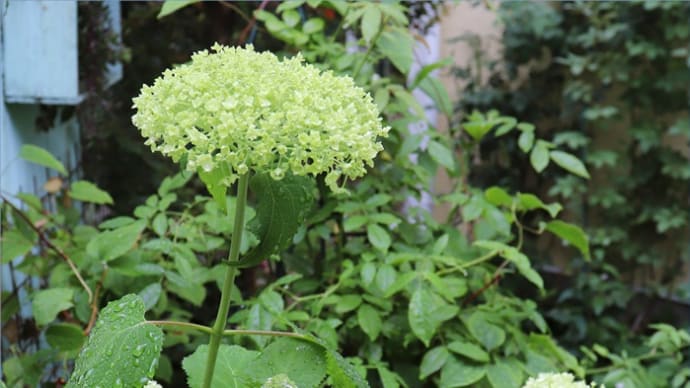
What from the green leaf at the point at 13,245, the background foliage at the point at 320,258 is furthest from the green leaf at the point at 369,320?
the green leaf at the point at 13,245

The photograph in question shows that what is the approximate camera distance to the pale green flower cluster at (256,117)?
0.62 m

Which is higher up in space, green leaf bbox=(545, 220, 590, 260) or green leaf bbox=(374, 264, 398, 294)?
green leaf bbox=(545, 220, 590, 260)

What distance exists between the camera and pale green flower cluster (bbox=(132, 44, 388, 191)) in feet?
2.04

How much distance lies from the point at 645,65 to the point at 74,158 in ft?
8.45

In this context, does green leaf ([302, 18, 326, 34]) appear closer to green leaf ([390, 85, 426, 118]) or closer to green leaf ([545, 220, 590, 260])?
green leaf ([390, 85, 426, 118])

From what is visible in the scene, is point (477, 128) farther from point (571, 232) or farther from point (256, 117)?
point (256, 117)

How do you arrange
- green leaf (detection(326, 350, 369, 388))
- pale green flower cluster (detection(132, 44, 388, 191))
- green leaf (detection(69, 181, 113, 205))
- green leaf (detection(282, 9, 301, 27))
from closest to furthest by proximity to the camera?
1. pale green flower cluster (detection(132, 44, 388, 191))
2. green leaf (detection(326, 350, 369, 388))
3. green leaf (detection(69, 181, 113, 205))
4. green leaf (detection(282, 9, 301, 27))

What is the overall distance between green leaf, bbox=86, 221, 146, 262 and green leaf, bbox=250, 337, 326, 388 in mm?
492

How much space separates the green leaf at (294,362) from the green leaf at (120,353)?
0.12 m

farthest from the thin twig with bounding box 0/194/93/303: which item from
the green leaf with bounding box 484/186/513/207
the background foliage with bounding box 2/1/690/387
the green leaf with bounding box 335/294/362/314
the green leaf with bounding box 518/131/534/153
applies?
the green leaf with bounding box 518/131/534/153

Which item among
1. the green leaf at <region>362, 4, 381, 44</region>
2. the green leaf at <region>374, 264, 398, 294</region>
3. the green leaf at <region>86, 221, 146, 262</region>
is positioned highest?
the green leaf at <region>362, 4, 381, 44</region>

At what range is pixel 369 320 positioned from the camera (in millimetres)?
1233

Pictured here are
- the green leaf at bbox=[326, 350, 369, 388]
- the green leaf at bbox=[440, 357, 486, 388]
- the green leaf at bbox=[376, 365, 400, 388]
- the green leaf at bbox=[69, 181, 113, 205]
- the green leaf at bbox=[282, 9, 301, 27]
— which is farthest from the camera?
the green leaf at bbox=[282, 9, 301, 27]

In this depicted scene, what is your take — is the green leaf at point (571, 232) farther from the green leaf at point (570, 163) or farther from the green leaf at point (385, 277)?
the green leaf at point (385, 277)
